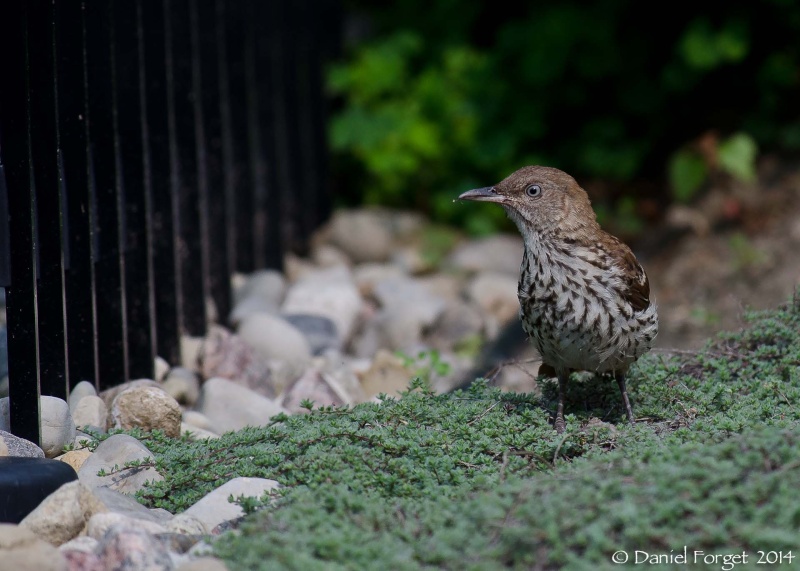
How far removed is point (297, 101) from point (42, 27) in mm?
5404

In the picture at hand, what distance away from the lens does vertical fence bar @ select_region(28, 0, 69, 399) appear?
15.2ft

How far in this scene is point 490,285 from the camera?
9.39 m

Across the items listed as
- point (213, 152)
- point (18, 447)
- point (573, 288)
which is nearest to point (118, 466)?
point (18, 447)

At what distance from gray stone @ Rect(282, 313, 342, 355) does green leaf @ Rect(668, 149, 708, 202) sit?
380 centimetres

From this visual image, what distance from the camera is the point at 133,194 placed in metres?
6.02

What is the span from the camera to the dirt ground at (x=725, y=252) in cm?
878

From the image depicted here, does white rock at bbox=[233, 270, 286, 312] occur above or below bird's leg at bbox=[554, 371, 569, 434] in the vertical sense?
above

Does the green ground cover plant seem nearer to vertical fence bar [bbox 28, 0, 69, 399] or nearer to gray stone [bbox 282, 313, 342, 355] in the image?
vertical fence bar [bbox 28, 0, 69, 399]

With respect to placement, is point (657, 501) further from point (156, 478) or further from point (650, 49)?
point (650, 49)

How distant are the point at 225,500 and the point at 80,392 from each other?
5.28ft

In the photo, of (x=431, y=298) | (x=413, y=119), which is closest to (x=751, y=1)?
(x=413, y=119)

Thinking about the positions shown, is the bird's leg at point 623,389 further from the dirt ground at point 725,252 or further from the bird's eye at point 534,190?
the dirt ground at point 725,252

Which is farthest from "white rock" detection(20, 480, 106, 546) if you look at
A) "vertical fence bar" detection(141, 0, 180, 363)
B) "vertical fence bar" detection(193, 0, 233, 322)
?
"vertical fence bar" detection(193, 0, 233, 322)

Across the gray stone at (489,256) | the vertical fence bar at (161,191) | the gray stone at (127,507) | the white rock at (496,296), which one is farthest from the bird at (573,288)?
the gray stone at (489,256)
